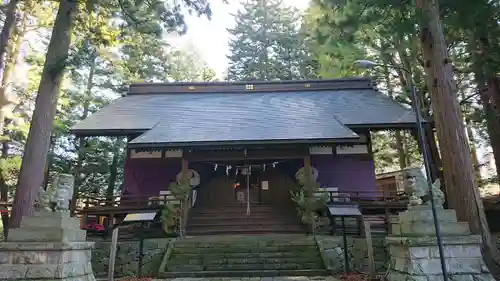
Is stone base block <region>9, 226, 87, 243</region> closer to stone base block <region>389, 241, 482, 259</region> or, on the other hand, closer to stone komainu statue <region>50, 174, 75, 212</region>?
stone komainu statue <region>50, 174, 75, 212</region>

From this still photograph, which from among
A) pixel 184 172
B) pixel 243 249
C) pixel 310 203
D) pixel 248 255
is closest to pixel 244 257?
pixel 248 255

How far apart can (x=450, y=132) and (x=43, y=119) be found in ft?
26.0

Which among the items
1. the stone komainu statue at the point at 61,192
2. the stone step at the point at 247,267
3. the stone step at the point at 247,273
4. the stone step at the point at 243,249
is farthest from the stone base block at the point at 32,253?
the stone step at the point at 243,249

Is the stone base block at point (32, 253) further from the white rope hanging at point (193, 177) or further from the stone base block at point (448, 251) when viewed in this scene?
the white rope hanging at point (193, 177)

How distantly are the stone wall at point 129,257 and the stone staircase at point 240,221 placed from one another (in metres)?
1.52

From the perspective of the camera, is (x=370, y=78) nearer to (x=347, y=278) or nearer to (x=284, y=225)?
(x=284, y=225)

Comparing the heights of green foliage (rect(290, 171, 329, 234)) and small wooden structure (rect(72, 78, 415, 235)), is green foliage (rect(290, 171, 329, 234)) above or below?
below

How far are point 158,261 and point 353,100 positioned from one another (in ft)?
33.7

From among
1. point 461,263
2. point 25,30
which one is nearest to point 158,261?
point 461,263

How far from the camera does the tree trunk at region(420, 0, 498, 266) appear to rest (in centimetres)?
527

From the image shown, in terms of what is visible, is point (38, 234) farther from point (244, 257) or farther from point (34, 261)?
point (244, 257)

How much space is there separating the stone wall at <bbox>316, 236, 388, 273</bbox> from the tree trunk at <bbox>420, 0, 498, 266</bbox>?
2918 millimetres

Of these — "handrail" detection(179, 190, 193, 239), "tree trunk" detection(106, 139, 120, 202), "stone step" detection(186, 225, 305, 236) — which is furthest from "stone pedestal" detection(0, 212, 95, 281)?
"tree trunk" detection(106, 139, 120, 202)

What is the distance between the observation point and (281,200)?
39.2ft
